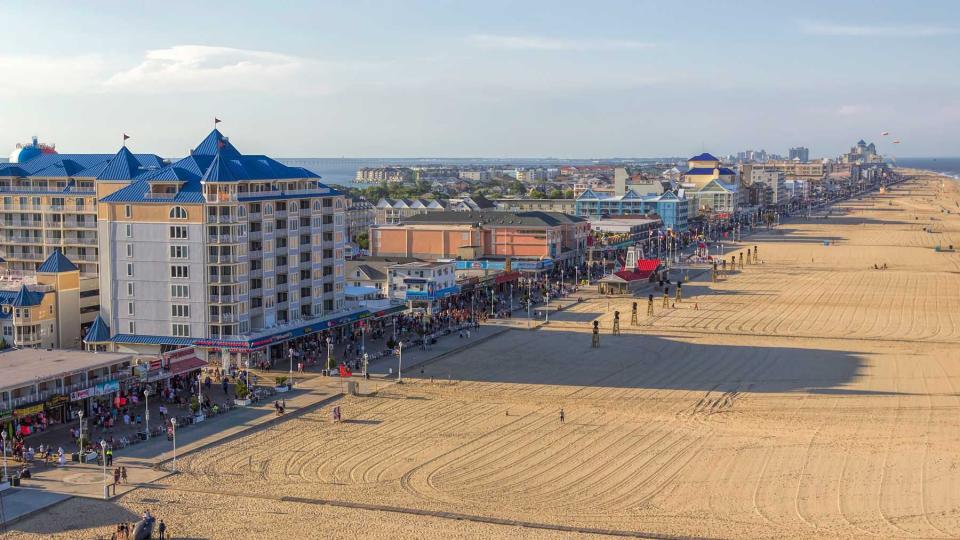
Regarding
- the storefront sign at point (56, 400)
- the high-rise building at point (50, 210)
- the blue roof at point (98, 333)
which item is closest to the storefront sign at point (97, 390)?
the storefront sign at point (56, 400)

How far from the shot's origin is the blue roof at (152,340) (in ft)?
163

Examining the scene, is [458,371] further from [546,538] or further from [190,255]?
[546,538]

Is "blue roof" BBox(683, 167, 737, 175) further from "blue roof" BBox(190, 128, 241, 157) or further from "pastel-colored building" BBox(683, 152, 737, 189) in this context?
"blue roof" BBox(190, 128, 241, 157)

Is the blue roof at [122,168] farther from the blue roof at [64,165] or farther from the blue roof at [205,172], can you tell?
the blue roof at [205,172]

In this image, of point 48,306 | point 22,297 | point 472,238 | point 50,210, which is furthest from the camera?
→ point 472,238

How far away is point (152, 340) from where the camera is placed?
5034 cm

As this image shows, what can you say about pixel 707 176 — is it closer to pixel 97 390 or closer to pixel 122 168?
pixel 122 168

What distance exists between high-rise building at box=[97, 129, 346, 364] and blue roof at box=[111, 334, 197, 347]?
0.05 metres

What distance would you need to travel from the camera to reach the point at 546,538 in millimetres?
27859

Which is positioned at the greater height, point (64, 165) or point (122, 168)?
point (64, 165)

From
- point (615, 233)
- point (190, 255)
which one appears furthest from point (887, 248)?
point (190, 255)

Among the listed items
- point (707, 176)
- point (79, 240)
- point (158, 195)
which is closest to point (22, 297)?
point (158, 195)

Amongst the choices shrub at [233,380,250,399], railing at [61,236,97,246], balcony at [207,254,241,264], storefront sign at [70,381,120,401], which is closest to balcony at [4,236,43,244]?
railing at [61,236,97,246]

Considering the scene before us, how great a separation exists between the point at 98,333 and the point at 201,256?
21.5 ft
